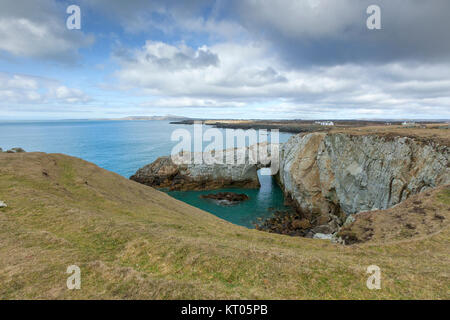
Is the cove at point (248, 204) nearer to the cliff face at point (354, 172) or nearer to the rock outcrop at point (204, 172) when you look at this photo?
the rock outcrop at point (204, 172)

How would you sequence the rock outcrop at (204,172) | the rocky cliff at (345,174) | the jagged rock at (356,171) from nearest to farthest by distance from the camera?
the jagged rock at (356,171)
the rocky cliff at (345,174)
the rock outcrop at (204,172)

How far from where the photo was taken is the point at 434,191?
→ 59.5 ft

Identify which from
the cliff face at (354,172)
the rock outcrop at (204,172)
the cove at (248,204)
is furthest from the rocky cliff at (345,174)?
the cove at (248,204)

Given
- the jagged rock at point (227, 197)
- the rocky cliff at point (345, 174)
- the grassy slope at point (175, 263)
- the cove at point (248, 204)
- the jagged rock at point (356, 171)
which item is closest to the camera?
the grassy slope at point (175, 263)

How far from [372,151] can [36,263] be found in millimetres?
35682

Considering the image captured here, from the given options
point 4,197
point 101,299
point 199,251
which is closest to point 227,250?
point 199,251

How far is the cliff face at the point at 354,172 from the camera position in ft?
76.8

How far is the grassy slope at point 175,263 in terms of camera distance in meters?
7.74

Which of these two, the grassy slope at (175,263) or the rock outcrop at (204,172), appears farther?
the rock outcrop at (204,172)

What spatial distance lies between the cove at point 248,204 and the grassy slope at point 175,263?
934 inches

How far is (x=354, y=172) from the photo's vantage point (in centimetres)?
3266

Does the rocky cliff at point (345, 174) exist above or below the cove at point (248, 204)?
above
